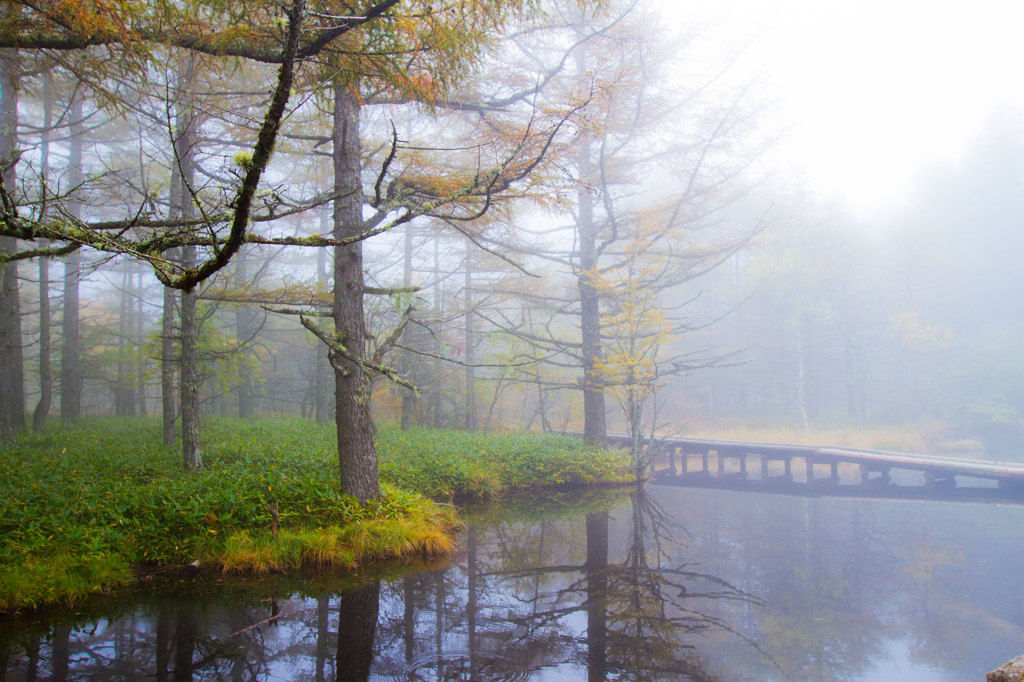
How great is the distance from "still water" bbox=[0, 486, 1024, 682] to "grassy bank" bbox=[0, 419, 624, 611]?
34cm

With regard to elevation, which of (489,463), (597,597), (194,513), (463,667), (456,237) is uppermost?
(456,237)

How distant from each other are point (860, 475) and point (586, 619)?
530 inches

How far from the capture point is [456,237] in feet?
53.1

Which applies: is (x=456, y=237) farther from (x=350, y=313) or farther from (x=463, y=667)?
(x=463, y=667)

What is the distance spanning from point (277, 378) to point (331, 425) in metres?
11.1

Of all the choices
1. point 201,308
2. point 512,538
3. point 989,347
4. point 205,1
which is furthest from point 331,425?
point 989,347

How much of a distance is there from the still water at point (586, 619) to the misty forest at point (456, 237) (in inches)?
11.2

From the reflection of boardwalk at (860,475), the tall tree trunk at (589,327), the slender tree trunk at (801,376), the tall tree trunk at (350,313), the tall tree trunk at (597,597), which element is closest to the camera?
the tall tree trunk at (597,597)

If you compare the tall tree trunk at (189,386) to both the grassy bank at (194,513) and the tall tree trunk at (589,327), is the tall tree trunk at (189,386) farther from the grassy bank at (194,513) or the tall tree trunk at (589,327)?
the tall tree trunk at (589,327)

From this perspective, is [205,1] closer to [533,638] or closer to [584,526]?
[533,638]

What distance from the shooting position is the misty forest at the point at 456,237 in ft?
15.0

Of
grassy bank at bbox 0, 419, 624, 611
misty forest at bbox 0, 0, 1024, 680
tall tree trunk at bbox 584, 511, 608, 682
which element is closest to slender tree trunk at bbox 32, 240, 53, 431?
misty forest at bbox 0, 0, 1024, 680

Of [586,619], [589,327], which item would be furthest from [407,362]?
[586,619]

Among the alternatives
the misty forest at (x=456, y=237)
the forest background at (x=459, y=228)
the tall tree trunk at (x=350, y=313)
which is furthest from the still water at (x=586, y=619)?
the forest background at (x=459, y=228)
